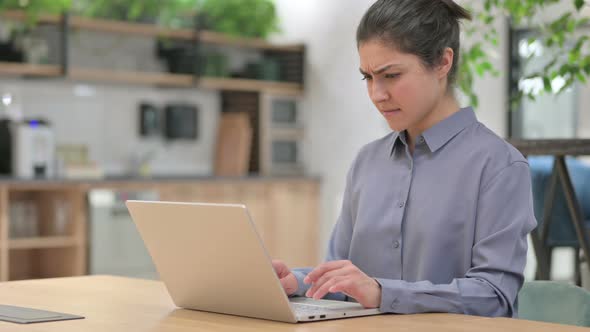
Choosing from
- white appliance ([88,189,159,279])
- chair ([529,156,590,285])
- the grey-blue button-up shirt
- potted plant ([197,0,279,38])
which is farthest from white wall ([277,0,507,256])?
the grey-blue button-up shirt

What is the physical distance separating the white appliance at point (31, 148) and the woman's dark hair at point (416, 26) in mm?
4747

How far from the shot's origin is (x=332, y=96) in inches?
300

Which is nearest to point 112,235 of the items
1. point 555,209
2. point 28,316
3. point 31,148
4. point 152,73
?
point 31,148

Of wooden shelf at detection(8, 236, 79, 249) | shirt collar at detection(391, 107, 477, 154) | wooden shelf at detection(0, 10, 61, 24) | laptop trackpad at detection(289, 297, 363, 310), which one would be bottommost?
wooden shelf at detection(8, 236, 79, 249)

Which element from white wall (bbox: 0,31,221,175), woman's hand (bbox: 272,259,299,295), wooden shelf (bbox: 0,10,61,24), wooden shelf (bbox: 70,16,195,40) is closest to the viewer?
woman's hand (bbox: 272,259,299,295)

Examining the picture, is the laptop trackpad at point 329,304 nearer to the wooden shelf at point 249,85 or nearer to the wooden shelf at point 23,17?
the wooden shelf at point 23,17

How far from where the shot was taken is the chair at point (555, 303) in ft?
5.78

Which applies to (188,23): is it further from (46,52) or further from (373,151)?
(373,151)

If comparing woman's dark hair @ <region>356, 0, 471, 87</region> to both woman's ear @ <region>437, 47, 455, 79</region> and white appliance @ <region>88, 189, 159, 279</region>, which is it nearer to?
woman's ear @ <region>437, 47, 455, 79</region>

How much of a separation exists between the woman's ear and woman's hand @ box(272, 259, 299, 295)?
489 millimetres

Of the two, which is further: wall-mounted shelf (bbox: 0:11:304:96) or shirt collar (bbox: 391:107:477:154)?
wall-mounted shelf (bbox: 0:11:304:96)

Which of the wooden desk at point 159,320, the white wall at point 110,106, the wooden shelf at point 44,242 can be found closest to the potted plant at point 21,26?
the white wall at point 110,106

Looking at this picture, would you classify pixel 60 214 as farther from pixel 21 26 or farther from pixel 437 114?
pixel 437 114

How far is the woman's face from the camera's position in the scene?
1801 mm
